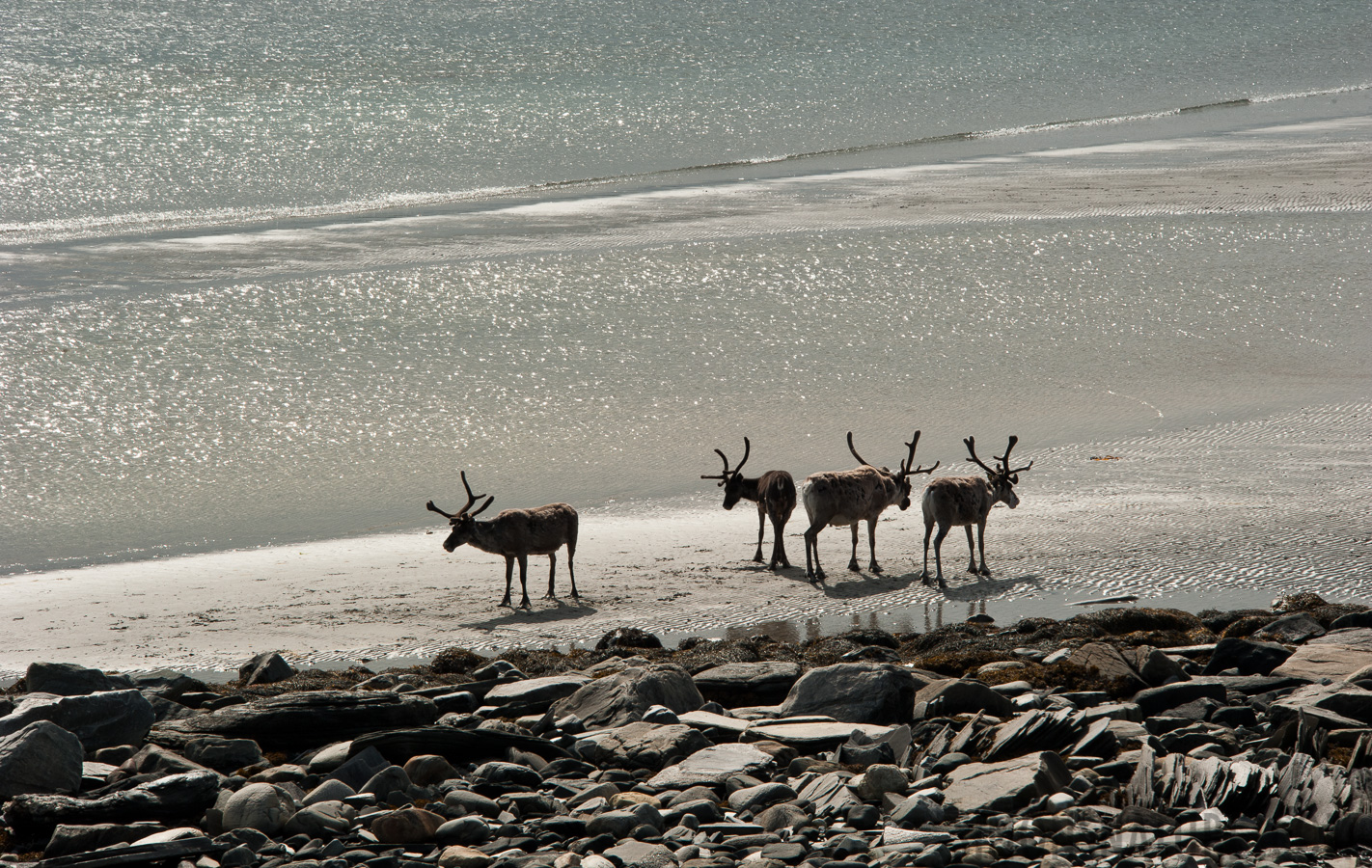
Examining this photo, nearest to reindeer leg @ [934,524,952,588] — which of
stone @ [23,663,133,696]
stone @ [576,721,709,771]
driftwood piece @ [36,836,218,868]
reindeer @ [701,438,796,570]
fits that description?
reindeer @ [701,438,796,570]

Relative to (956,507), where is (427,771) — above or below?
below

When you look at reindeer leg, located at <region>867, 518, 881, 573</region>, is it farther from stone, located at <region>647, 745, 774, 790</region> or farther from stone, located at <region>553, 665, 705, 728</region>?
stone, located at <region>647, 745, 774, 790</region>

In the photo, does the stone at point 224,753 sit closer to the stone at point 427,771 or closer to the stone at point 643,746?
the stone at point 427,771

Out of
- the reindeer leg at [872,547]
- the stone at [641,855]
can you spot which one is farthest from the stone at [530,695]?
the reindeer leg at [872,547]

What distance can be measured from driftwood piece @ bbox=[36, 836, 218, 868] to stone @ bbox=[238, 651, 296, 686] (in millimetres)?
3920

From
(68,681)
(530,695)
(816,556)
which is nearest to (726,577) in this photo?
(816,556)

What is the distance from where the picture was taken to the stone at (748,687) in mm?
8367

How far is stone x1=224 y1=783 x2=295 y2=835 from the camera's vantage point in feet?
20.5

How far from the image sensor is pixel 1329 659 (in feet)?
27.4

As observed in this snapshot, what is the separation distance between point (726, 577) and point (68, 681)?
6.62m

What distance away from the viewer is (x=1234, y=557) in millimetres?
12766

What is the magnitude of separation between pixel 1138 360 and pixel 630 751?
15544 mm

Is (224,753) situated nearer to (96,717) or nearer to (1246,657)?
(96,717)

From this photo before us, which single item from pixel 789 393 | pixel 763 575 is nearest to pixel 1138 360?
pixel 789 393
